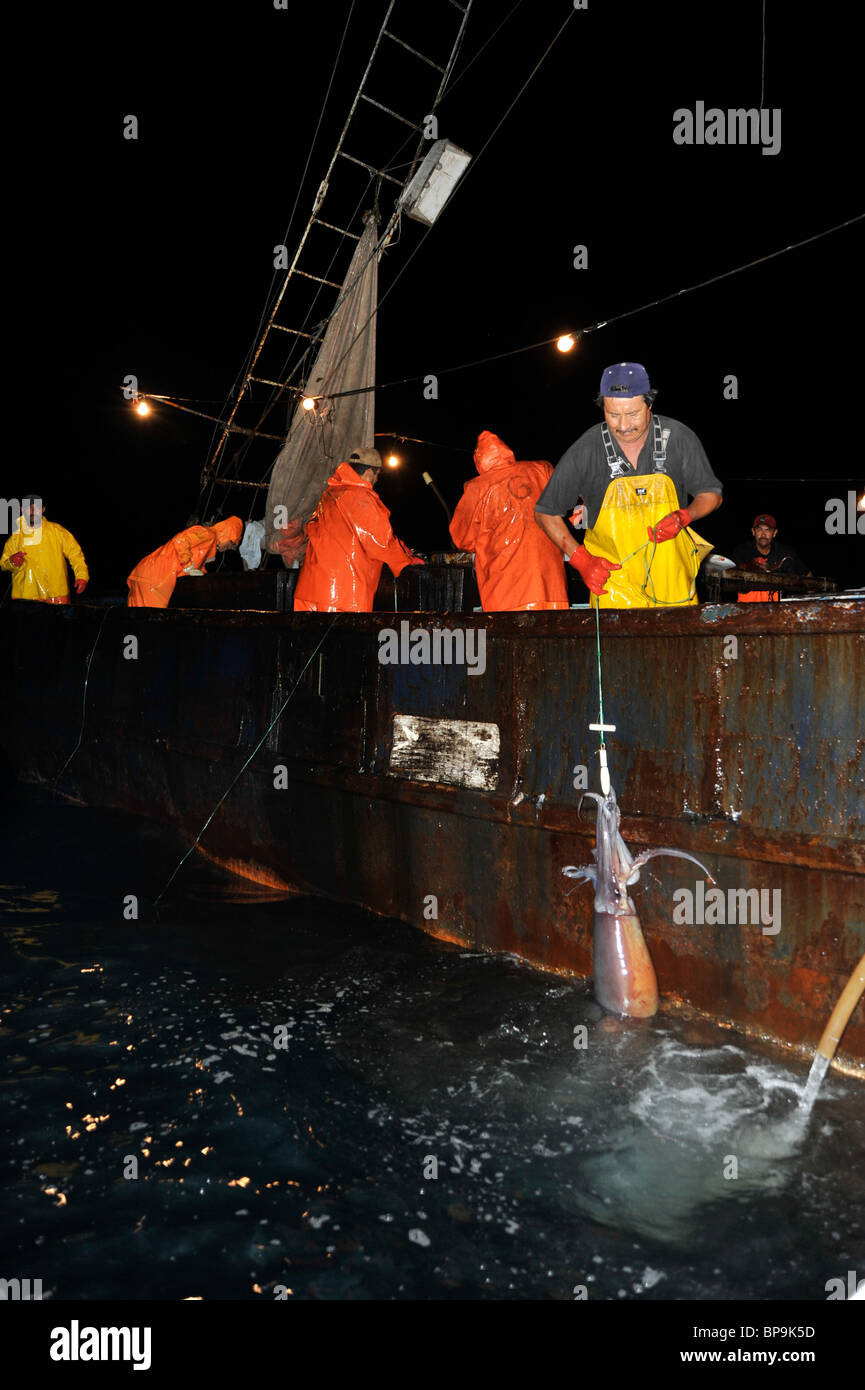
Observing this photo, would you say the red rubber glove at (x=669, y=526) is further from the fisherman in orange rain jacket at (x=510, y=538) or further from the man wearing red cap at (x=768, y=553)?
the man wearing red cap at (x=768, y=553)

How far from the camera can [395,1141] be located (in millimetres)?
2891

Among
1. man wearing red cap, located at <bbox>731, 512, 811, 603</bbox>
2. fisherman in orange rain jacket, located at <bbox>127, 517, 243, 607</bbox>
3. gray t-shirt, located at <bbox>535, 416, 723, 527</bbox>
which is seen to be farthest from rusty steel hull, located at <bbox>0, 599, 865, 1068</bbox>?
man wearing red cap, located at <bbox>731, 512, 811, 603</bbox>

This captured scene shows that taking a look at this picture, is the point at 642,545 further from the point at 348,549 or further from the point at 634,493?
the point at 348,549

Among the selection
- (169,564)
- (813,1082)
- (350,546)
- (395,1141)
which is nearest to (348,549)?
(350,546)

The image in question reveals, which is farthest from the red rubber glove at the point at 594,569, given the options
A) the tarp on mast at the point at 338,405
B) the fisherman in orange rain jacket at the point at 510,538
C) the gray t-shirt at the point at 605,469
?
the tarp on mast at the point at 338,405

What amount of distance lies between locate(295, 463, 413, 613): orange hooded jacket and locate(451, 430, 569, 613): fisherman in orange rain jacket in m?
0.70

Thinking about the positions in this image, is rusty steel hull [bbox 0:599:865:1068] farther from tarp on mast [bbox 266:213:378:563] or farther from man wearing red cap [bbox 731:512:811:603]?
man wearing red cap [bbox 731:512:811:603]

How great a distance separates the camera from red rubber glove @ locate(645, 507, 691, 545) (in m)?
3.99

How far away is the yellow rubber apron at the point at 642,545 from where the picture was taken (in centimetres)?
426

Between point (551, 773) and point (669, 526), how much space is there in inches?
53.6

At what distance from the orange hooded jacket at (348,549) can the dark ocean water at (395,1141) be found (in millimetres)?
2919

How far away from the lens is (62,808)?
823cm

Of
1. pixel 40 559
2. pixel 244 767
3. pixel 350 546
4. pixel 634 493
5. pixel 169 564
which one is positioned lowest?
pixel 244 767
